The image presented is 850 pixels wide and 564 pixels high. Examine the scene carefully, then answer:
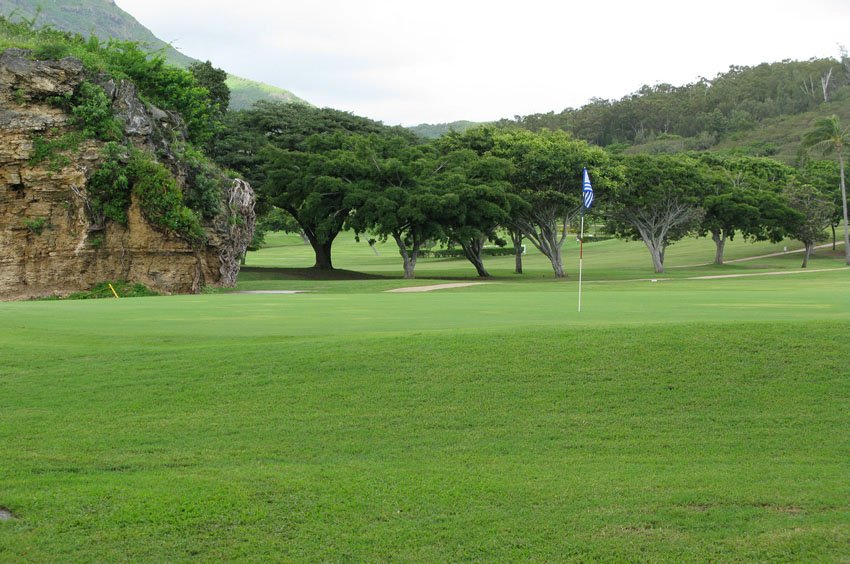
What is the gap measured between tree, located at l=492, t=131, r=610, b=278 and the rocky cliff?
81.4 feet

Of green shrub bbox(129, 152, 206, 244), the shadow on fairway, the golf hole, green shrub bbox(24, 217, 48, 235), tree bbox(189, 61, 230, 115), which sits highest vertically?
tree bbox(189, 61, 230, 115)

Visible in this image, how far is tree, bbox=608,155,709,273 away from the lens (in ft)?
207

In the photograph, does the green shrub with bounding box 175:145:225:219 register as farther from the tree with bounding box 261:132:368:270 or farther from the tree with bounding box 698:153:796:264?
the tree with bounding box 698:153:796:264

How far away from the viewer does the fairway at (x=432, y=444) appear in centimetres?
699

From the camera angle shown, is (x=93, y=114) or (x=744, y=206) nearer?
(x=93, y=114)

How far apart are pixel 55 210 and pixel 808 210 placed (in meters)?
58.9

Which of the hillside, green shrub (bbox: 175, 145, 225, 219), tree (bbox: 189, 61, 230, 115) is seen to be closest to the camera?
green shrub (bbox: 175, 145, 225, 219)

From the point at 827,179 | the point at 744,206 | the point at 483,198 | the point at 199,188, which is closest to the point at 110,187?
the point at 199,188

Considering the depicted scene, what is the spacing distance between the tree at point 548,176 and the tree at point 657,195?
10.1 ft

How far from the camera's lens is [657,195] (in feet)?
208

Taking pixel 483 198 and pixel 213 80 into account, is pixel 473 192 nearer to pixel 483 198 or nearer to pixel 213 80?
pixel 483 198

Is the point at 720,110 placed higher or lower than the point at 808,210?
higher

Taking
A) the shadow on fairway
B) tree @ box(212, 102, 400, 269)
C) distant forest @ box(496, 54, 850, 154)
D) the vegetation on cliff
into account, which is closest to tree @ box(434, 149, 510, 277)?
tree @ box(212, 102, 400, 269)

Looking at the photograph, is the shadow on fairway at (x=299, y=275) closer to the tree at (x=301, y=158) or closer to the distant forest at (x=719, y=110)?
the tree at (x=301, y=158)
